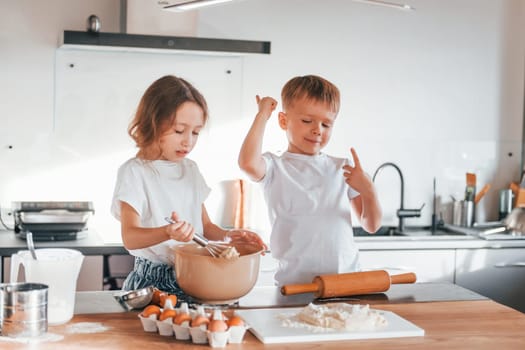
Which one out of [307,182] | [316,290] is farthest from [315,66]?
[316,290]

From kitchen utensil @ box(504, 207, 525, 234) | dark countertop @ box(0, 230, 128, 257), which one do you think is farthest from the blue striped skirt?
kitchen utensil @ box(504, 207, 525, 234)

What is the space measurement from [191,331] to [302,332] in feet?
0.78

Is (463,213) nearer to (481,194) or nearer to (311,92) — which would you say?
(481,194)

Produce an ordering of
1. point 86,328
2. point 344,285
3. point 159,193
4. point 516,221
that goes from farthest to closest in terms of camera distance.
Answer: point 516,221, point 159,193, point 344,285, point 86,328

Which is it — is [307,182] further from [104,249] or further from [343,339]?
[104,249]

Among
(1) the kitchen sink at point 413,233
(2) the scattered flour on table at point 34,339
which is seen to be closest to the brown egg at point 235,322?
(2) the scattered flour on table at point 34,339

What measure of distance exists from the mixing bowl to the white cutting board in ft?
0.24

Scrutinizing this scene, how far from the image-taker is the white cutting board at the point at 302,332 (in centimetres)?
160

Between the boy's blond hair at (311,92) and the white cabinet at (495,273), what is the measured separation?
158cm

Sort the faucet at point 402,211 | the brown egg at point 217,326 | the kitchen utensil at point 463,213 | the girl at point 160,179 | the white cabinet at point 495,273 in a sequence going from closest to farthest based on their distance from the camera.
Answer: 1. the brown egg at point 217,326
2. the girl at point 160,179
3. the white cabinet at point 495,273
4. the faucet at point 402,211
5. the kitchen utensil at point 463,213

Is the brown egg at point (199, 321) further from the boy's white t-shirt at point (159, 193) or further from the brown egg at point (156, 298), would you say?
the boy's white t-shirt at point (159, 193)

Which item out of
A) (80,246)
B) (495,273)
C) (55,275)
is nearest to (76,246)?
(80,246)

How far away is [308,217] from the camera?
226 centimetres

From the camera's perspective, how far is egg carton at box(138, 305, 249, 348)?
1.54m
